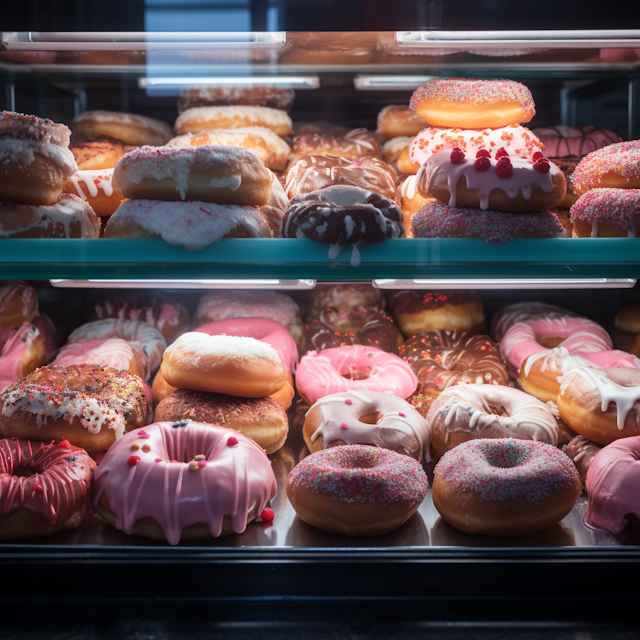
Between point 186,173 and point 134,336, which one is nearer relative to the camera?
point 186,173

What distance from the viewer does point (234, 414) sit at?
212 centimetres

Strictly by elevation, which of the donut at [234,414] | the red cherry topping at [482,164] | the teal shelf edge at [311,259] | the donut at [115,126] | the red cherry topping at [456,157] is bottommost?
the donut at [234,414]

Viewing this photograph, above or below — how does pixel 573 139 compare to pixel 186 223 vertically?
above

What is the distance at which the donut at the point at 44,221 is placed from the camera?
1714mm

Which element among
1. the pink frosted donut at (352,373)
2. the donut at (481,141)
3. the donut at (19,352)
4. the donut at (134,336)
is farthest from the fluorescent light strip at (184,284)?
the donut at (481,141)

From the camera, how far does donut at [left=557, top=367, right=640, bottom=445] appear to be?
2.00m

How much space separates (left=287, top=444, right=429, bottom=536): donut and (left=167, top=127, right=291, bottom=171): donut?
1343 mm

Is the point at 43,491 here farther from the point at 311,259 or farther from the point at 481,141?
the point at 481,141

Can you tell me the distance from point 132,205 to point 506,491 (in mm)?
1428

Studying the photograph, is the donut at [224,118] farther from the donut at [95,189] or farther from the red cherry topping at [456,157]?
the red cherry topping at [456,157]

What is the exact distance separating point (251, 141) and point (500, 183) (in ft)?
3.72

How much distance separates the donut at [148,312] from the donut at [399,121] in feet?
4.36

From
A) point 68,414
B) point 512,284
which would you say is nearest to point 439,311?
point 512,284

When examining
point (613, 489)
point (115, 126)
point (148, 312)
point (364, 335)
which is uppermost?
point (115, 126)
